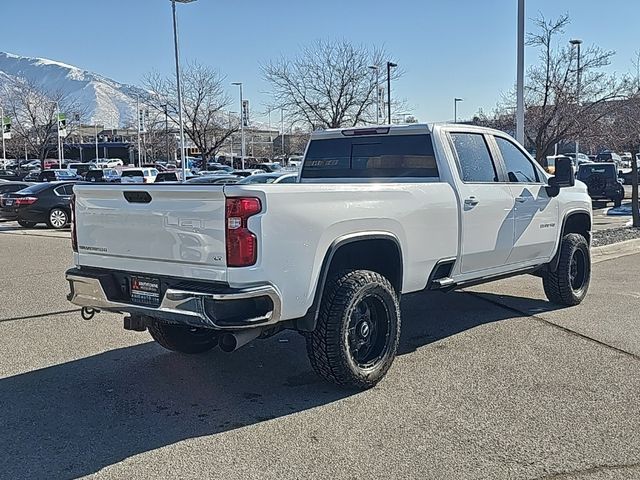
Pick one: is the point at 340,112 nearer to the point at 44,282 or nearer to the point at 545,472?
the point at 44,282

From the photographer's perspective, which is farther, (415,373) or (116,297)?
(415,373)

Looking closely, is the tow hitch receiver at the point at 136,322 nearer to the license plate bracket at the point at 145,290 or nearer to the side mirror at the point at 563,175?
the license plate bracket at the point at 145,290

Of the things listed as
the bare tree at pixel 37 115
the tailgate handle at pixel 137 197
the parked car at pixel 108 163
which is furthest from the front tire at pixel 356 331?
the parked car at pixel 108 163

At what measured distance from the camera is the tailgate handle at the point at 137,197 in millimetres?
4898

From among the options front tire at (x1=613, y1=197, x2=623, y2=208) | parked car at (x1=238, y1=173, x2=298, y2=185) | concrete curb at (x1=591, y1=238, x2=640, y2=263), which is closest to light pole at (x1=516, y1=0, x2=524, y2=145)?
concrete curb at (x1=591, y1=238, x2=640, y2=263)

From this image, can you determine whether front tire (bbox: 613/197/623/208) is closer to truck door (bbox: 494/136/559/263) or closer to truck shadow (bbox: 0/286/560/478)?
truck door (bbox: 494/136/559/263)

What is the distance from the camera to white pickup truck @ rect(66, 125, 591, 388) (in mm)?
4555

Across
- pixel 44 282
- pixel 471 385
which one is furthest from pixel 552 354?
pixel 44 282

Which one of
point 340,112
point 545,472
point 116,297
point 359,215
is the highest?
point 340,112

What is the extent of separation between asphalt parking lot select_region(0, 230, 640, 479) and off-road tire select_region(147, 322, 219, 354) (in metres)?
0.12

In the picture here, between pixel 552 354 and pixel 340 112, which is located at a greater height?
pixel 340 112

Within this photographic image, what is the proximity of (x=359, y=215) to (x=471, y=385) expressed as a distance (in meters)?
1.56

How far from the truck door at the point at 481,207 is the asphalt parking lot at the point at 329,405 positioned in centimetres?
82

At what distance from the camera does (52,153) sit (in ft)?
296
